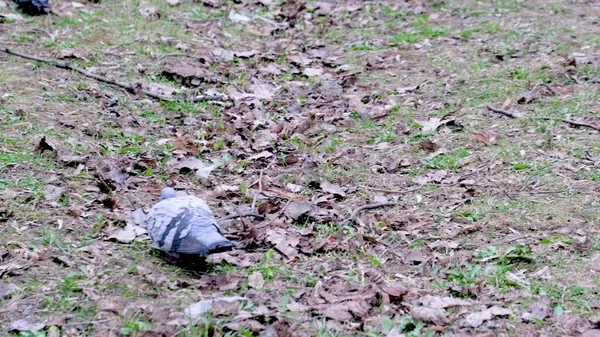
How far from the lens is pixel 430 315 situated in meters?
3.11

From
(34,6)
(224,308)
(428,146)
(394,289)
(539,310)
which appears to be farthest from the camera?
(34,6)

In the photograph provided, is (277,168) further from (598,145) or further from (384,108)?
(598,145)

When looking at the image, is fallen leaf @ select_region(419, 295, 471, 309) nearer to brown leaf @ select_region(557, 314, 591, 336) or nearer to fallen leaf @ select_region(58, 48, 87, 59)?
brown leaf @ select_region(557, 314, 591, 336)

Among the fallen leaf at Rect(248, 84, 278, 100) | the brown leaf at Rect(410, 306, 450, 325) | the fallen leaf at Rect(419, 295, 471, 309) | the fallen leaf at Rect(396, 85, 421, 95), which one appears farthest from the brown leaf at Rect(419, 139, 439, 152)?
the brown leaf at Rect(410, 306, 450, 325)

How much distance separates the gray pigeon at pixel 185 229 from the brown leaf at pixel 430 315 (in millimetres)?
883

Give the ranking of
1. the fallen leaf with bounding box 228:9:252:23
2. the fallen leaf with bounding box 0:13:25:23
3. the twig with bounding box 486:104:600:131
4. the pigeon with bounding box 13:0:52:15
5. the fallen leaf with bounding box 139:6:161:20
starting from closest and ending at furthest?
the twig with bounding box 486:104:600:131 → the fallen leaf with bounding box 0:13:25:23 → the pigeon with bounding box 13:0:52:15 → the fallen leaf with bounding box 139:6:161:20 → the fallen leaf with bounding box 228:9:252:23

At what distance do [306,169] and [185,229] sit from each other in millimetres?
1496

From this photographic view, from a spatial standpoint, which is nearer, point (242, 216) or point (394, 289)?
point (394, 289)

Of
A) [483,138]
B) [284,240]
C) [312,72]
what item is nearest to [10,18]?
[312,72]

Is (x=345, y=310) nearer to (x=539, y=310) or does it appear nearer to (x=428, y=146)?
(x=539, y=310)

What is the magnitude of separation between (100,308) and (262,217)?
3.97 ft

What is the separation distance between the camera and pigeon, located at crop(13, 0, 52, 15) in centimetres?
683

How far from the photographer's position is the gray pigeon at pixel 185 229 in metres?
3.24

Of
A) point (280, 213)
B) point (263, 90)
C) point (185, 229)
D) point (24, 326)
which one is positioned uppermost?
point (185, 229)
